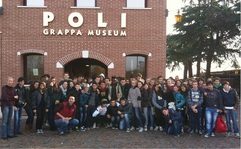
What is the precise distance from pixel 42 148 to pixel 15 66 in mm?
6974

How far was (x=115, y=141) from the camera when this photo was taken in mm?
7691

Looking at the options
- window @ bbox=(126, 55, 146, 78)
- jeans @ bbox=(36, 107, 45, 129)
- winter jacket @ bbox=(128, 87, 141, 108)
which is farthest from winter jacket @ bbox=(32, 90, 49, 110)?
window @ bbox=(126, 55, 146, 78)

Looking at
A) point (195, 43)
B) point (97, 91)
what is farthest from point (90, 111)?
point (195, 43)

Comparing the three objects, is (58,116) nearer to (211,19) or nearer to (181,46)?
(211,19)

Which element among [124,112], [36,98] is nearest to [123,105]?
[124,112]

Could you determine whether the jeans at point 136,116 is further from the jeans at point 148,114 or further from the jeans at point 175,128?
the jeans at point 175,128

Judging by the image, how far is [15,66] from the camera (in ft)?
42.3

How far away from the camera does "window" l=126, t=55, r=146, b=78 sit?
535 inches

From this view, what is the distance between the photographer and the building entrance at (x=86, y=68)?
48.0 feet

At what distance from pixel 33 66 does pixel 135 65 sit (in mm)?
4918

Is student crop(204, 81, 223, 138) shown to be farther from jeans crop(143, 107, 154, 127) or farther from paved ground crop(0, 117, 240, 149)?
jeans crop(143, 107, 154, 127)

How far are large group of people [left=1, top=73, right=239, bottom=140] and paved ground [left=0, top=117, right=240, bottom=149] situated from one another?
1.05ft

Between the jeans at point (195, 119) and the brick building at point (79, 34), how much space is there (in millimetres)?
4966

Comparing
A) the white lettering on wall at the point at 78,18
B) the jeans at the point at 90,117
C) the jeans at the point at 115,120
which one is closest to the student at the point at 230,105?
the jeans at the point at 115,120
